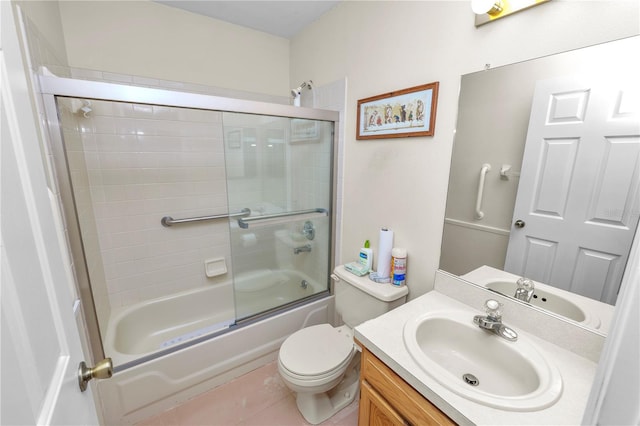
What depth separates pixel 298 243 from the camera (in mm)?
2123

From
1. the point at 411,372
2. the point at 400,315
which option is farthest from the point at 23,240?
the point at 400,315

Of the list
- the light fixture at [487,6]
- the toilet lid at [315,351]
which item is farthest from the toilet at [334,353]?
the light fixture at [487,6]

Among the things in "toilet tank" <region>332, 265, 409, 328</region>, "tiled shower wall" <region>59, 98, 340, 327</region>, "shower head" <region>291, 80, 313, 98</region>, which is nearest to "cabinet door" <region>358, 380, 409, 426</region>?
"toilet tank" <region>332, 265, 409, 328</region>

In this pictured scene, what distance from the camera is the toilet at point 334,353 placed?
1364 mm

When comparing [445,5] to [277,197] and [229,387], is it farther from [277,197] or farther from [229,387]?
[229,387]

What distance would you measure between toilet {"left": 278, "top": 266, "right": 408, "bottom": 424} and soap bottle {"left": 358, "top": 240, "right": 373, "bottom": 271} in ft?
0.37

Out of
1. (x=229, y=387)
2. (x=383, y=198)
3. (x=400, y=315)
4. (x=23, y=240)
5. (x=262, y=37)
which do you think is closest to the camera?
(x=23, y=240)

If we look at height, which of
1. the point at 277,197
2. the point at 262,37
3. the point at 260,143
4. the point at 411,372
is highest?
the point at 262,37

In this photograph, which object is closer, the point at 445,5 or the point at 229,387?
the point at 445,5

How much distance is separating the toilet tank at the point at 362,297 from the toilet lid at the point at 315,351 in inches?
5.7

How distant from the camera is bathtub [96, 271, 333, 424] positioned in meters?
1.45

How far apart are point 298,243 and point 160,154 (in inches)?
47.1

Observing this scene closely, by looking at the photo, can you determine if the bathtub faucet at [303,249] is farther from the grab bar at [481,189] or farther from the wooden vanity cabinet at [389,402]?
the grab bar at [481,189]

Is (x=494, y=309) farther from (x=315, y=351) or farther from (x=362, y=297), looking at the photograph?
(x=315, y=351)
